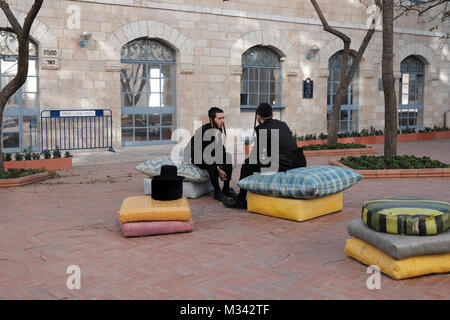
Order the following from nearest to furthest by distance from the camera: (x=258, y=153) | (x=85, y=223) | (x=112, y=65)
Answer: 1. (x=85, y=223)
2. (x=258, y=153)
3. (x=112, y=65)

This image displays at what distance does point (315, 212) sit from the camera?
6.69 m

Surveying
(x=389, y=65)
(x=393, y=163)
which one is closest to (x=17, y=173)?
(x=393, y=163)

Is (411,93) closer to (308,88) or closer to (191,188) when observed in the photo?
(308,88)

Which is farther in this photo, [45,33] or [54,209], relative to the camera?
[45,33]

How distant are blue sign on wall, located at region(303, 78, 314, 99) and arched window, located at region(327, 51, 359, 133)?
1.06 meters

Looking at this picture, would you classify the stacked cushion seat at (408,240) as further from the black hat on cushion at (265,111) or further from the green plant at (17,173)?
the green plant at (17,173)

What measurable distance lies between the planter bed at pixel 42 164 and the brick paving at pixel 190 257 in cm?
297

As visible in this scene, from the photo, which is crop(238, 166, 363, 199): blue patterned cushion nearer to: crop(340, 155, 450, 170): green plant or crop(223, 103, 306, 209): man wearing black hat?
crop(223, 103, 306, 209): man wearing black hat

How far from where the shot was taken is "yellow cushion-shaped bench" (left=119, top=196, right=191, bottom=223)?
5.83 metres

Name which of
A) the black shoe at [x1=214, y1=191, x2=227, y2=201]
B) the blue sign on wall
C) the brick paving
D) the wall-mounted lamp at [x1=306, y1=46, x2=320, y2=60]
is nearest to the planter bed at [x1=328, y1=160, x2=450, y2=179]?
the brick paving

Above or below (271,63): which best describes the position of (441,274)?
below

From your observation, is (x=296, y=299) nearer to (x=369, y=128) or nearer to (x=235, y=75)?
(x=235, y=75)
